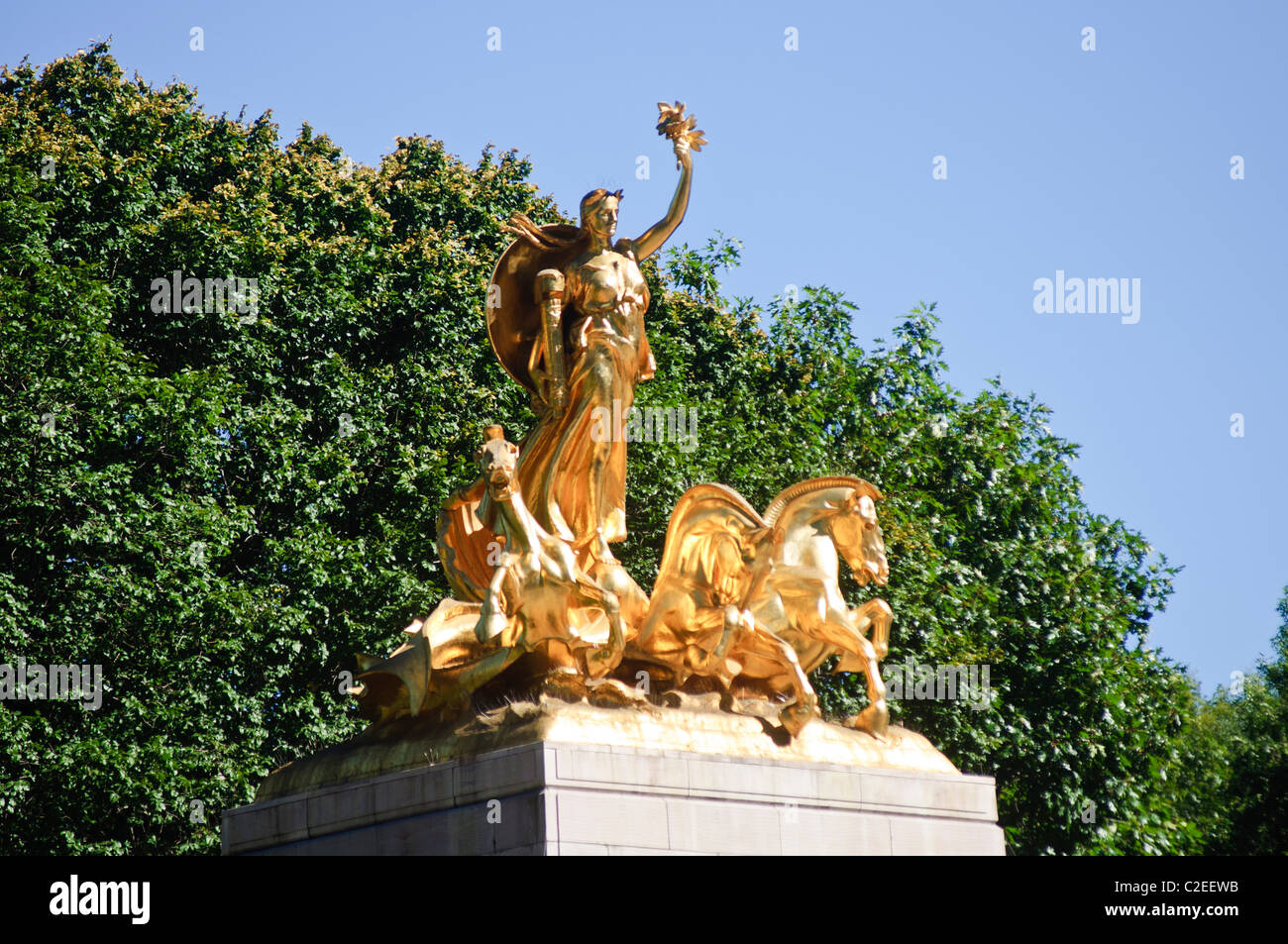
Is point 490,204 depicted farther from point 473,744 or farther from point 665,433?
point 473,744

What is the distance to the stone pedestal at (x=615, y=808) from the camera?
13062 millimetres

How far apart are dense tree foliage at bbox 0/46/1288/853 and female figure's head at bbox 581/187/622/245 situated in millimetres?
9325

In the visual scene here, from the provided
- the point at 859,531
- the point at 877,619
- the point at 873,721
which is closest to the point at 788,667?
the point at 873,721

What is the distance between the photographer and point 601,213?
Answer: 619 inches

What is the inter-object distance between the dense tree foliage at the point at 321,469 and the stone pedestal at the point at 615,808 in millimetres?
8201

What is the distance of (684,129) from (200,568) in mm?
10248

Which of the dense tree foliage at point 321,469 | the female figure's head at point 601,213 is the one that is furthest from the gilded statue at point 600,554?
the dense tree foliage at point 321,469

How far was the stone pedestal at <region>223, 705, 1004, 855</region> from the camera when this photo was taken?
13062 mm

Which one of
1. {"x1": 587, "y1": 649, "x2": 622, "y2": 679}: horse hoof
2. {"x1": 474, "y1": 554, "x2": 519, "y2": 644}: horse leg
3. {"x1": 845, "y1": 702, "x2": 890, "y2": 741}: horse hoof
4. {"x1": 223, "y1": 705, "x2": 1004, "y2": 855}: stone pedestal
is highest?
{"x1": 474, "y1": 554, "x2": 519, "y2": 644}: horse leg

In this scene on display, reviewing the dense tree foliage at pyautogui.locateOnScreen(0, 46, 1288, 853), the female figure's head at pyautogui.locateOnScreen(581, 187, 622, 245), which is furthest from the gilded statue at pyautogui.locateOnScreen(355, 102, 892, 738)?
the dense tree foliage at pyautogui.locateOnScreen(0, 46, 1288, 853)

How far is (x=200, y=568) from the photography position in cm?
2319

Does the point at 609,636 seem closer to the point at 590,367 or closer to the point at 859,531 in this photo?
the point at 590,367

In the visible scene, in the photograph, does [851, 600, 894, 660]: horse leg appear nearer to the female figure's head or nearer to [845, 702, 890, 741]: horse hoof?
[845, 702, 890, 741]: horse hoof
